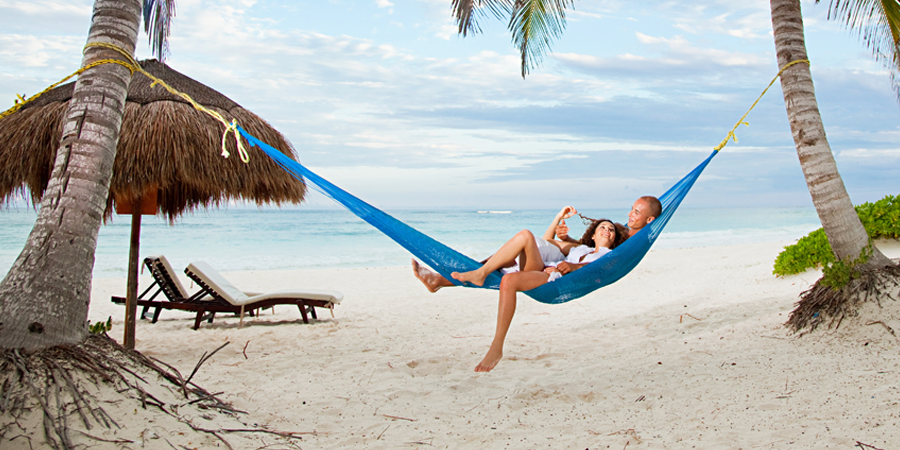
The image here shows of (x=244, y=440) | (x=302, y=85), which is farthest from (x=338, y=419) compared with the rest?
(x=302, y=85)

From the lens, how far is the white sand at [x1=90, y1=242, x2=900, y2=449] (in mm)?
1827

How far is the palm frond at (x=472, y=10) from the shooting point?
4.19m

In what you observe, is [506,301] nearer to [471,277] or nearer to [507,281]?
[507,281]

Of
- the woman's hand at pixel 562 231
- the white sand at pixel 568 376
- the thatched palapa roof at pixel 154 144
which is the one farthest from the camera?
the woman's hand at pixel 562 231

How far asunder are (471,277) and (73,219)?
147cm

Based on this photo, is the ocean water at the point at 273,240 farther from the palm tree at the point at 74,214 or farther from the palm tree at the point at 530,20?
the palm tree at the point at 74,214

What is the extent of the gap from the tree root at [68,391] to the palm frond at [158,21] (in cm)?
301

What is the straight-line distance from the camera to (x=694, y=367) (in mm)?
2607

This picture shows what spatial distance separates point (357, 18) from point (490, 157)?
14.8 metres

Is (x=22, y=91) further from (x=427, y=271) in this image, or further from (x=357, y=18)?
(x=357, y=18)

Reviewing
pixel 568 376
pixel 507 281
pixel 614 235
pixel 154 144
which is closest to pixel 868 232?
pixel 614 235

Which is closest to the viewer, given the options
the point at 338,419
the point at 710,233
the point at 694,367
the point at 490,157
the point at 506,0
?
the point at 338,419

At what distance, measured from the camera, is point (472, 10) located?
446 centimetres

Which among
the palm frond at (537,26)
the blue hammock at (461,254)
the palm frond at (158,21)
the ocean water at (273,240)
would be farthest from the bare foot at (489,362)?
the ocean water at (273,240)
